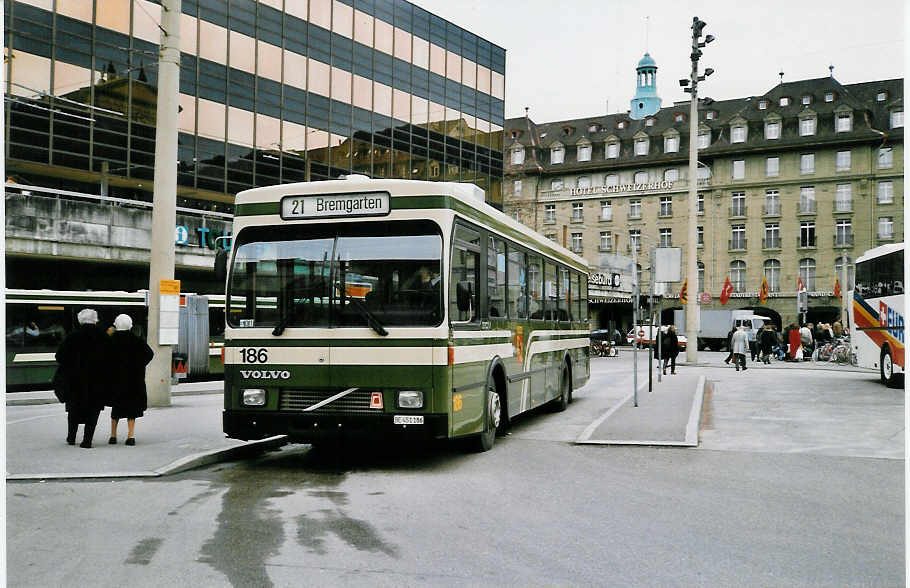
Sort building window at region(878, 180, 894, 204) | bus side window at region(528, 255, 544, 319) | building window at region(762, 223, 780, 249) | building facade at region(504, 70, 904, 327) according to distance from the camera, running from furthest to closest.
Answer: building window at region(762, 223, 780, 249) → building facade at region(504, 70, 904, 327) → building window at region(878, 180, 894, 204) → bus side window at region(528, 255, 544, 319)

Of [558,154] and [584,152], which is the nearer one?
[584,152]

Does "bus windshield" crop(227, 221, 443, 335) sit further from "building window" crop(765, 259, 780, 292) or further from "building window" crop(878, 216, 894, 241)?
"building window" crop(765, 259, 780, 292)

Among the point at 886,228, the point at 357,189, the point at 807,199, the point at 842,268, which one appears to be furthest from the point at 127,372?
the point at 807,199

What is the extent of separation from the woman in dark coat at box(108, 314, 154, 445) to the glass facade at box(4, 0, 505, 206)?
14674mm

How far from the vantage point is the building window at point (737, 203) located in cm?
7544

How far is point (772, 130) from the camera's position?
250 feet

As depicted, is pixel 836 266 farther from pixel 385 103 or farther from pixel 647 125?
pixel 385 103

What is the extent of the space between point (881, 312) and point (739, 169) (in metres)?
57.0

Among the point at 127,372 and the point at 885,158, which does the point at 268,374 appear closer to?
the point at 127,372

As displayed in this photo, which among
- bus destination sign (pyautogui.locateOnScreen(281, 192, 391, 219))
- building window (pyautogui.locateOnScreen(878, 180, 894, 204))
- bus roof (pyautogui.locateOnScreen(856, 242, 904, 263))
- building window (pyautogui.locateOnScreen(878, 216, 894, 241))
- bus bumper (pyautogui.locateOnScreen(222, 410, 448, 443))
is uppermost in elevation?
building window (pyautogui.locateOnScreen(878, 180, 894, 204))

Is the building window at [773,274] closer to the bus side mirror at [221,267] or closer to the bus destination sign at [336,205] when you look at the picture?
the bus destination sign at [336,205]

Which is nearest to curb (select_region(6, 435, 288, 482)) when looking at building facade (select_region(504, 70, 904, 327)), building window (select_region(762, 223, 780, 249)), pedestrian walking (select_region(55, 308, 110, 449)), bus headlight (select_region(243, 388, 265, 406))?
bus headlight (select_region(243, 388, 265, 406))

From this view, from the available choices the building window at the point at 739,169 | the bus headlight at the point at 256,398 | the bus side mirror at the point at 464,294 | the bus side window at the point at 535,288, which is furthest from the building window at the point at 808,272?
the bus headlight at the point at 256,398

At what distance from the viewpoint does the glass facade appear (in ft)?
96.2
